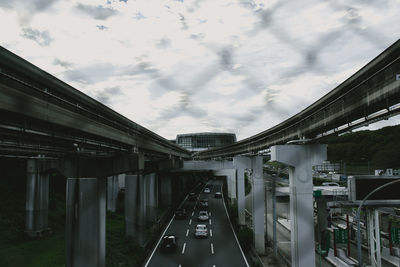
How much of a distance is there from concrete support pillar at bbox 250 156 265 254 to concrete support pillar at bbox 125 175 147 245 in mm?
7480

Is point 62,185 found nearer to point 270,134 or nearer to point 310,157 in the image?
point 270,134

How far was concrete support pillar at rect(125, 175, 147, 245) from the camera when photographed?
18.7 m

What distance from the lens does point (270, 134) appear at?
1593 centimetres

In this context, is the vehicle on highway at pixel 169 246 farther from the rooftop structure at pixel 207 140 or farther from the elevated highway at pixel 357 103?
the rooftop structure at pixel 207 140

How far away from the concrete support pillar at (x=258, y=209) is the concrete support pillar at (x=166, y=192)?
20341 millimetres

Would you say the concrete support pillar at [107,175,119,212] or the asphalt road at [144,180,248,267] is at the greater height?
the concrete support pillar at [107,175,119,212]

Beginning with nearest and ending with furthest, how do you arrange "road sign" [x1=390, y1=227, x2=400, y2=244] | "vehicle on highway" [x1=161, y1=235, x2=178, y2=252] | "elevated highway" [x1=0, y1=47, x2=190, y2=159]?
"elevated highway" [x1=0, y1=47, x2=190, y2=159], "road sign" [x1=390, y1=227, x2=400, y2=244], "vehicle on highway" [x1=161, y1=235, x2=178, y2=252]

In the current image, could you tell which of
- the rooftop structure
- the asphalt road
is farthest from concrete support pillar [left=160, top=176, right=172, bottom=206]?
the rooftop structure

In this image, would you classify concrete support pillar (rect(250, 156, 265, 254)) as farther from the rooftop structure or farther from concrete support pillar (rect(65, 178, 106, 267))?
the rooftop structure

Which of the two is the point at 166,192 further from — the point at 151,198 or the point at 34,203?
the point at 34,203

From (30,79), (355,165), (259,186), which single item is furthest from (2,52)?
(355,165)

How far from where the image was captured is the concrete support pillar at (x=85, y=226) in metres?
11.7

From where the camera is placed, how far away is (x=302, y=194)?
11.0 metres

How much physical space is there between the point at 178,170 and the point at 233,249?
69.0 ft
